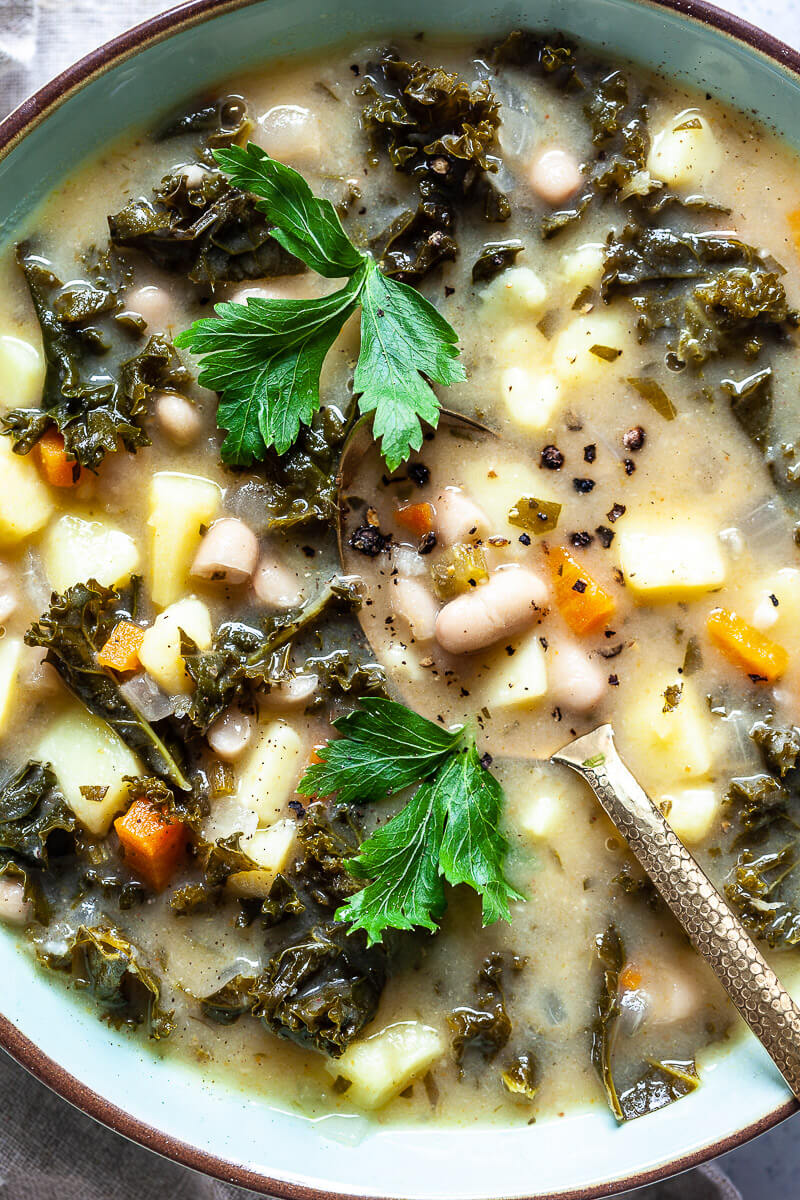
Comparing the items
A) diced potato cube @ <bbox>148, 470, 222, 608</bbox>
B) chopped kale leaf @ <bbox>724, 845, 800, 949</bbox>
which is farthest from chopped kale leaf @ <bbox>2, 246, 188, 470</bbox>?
chopped kale leaf @ <bbox>724, 845, 800, 949</bbox>

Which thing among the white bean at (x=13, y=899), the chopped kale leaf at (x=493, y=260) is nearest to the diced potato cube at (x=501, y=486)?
the chopped kale leaf at (x=493, y=260)

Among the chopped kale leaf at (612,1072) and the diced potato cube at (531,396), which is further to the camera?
the diced potato cube at (531,396)

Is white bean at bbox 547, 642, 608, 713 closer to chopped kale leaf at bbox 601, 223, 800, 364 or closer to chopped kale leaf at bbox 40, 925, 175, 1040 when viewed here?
chopped kale leaf at bbox 601, 223, 800, 364

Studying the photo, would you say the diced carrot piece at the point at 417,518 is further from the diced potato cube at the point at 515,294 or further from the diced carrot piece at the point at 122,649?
the diced carrot piece at the point at 122,649

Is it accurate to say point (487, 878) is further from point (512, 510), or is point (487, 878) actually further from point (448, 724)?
point (512, 510)

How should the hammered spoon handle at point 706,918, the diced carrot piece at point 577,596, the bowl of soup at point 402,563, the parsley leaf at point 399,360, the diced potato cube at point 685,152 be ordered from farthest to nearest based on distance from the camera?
the diced potato cube at point 685,152 → the diced carrot piece at point 577,596 → the bowl of soup at point 402,563 → the parsley leaf at point 399,360 → the hammered spoon handle at point 706,918

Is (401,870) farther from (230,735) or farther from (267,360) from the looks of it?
(267,360)
